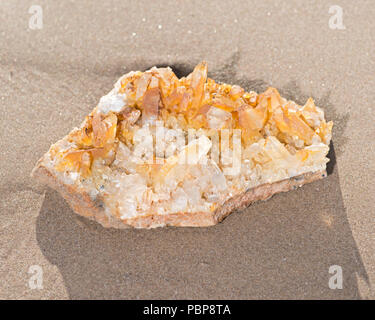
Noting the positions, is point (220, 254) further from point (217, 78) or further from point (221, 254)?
point (217, 78)

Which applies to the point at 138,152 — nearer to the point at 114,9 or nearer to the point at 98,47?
the point at 98,47

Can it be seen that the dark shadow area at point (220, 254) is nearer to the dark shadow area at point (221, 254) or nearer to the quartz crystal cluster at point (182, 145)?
the dark shadow area at point (221, 254)

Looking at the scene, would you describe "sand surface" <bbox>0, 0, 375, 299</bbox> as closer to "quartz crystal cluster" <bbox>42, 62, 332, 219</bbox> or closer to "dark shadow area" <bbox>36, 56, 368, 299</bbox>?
"dark shadow area" <bbox>36, 56, 368, 299</bbox>

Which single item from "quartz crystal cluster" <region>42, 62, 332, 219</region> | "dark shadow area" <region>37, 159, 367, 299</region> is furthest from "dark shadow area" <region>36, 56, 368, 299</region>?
"quartz crystal cluster" <region>42, 62, 332, 219</region>

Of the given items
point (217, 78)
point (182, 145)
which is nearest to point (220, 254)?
point (182, 145)

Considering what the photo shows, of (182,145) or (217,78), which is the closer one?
(182,145)

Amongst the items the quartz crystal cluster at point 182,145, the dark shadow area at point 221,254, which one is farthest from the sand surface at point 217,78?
the quartz crystal cluster at point 182,145
